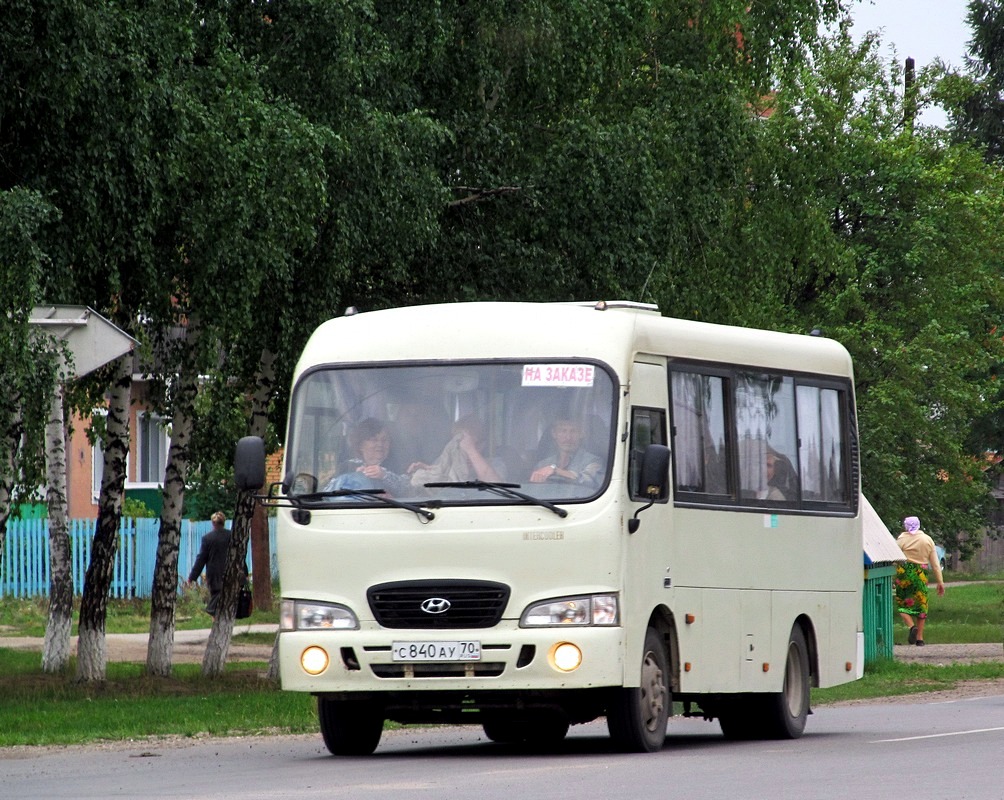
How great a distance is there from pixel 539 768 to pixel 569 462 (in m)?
1.87

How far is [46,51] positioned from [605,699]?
23.6 ft

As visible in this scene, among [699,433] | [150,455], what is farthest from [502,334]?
[150,455]

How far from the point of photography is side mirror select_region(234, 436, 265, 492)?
1336cm

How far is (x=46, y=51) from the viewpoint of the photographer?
56.9 feet

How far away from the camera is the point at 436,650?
13227 mm

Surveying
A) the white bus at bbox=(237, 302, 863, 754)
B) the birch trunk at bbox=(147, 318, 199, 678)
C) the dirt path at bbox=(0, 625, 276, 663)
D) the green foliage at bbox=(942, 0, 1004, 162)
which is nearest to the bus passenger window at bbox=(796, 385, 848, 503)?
the white bus at bbox=(237, 302, 863, 754)

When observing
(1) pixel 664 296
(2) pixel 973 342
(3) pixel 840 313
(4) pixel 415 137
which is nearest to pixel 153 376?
(4) pixel 415 137

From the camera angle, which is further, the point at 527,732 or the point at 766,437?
the point at 527,732

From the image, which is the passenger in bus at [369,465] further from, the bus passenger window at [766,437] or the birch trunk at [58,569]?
the birch trunk at [58,569]

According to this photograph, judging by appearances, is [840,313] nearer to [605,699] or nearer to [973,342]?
[973,342]

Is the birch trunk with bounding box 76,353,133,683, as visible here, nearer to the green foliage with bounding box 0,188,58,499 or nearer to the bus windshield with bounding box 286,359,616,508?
the green foliage with bounding box 0,188,58,499

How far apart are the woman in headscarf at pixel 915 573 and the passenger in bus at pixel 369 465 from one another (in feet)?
59.4

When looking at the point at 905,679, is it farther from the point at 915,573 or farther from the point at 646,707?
the point at 646,707

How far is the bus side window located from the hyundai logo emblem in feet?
4.31
